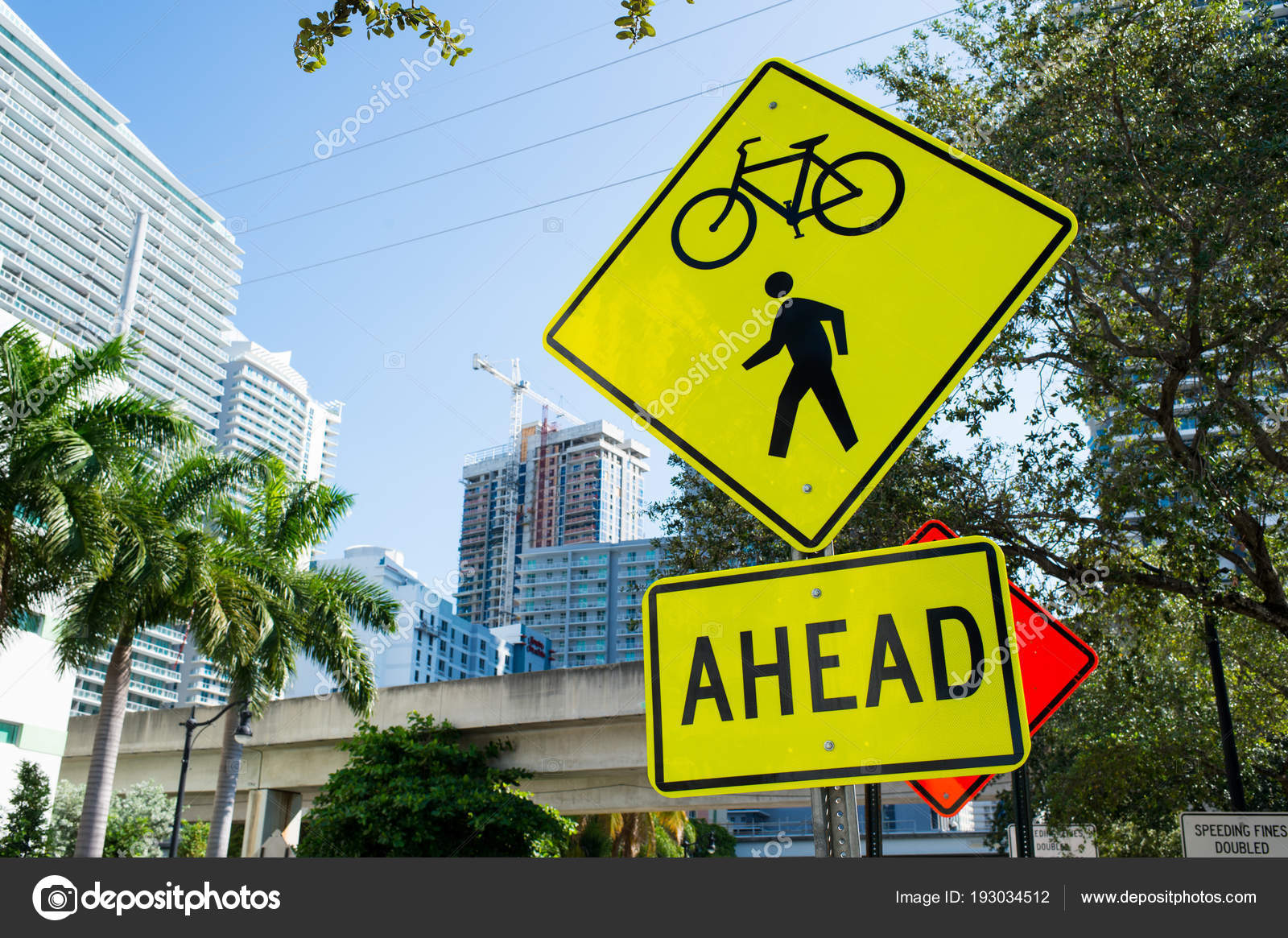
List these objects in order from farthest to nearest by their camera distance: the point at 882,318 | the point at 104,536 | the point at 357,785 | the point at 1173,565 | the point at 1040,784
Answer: the point at 1040,784 → the point at 357,785 → the point at 104,536 → the point at 1173,565 → the point at 882,318

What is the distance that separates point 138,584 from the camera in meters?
16.9

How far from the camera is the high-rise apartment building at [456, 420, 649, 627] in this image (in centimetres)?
14288

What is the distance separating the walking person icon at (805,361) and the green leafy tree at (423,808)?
55.7ft

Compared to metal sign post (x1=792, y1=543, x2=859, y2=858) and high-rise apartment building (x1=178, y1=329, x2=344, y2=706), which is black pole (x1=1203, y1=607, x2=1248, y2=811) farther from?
high-rise apartment building (x1=178, y1=329, x2=344, y2=706)

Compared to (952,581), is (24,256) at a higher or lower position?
higher

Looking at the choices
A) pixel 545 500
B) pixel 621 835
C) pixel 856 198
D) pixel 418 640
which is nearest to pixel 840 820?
pixel 856 198

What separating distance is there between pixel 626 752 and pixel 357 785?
5281 millimetres

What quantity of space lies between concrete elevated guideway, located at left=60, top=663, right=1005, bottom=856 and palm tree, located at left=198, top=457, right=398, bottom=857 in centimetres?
175

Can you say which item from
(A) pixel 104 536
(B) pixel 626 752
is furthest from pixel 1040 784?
(A) pixel 104 536

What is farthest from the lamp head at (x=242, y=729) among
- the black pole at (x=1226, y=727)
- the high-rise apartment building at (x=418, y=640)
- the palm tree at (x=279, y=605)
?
the high-rise apartment building at (x=418, y=640)
